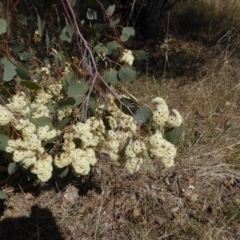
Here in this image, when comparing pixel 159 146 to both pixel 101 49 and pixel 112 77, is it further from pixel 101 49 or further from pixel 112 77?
pixel 101 49

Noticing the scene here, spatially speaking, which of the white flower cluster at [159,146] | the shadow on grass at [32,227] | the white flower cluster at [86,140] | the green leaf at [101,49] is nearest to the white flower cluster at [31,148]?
the white flower cluster at [86,140]

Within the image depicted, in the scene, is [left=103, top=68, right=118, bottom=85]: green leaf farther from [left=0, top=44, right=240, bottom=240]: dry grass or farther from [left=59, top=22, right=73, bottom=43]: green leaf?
[left=0, top=44, right=240, bottom=240]: dry grass

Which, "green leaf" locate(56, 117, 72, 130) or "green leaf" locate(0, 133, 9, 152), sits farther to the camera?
"green leaf" locate(56, 117, 72, 130)

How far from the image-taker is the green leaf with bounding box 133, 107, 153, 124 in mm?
1265

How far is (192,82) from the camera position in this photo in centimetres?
338

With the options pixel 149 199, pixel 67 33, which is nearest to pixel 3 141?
pixel 67 33

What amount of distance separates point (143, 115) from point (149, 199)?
1075 mm

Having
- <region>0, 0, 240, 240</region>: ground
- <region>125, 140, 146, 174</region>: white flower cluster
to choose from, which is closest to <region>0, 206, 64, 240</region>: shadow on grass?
<region>0, 0, 240, 240</region>: ground

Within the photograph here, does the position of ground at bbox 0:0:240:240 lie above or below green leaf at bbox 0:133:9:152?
below

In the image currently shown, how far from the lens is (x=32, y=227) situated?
2109 millimetres

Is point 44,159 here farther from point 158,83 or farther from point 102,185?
point 158,83

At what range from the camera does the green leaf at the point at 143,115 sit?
49.8 inches

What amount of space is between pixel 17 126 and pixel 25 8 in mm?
892

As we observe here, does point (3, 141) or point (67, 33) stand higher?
point (67, 33)
